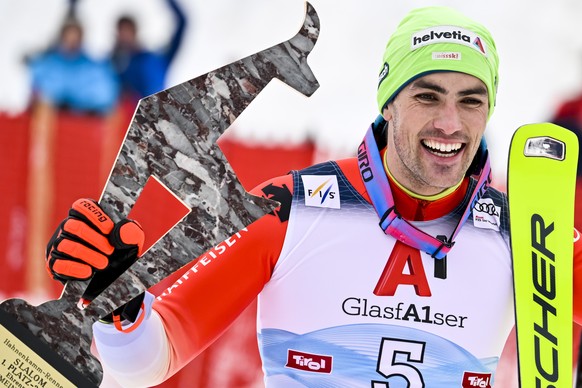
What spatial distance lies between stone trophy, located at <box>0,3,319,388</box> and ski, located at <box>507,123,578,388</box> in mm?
883

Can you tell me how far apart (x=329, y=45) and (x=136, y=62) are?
6.88ft

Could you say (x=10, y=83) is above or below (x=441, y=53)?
above

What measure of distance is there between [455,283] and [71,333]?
1173 mm

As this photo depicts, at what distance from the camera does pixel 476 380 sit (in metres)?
3.09

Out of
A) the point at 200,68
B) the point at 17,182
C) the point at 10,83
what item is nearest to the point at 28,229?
the point at 17,182

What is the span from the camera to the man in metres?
3.01

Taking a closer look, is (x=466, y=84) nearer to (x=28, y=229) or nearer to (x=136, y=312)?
(x=136, y=312)

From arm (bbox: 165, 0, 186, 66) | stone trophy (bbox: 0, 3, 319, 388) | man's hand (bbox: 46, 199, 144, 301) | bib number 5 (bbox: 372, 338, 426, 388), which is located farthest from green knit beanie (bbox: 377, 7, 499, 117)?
arm (bbox: 165, 0, 186, 66)

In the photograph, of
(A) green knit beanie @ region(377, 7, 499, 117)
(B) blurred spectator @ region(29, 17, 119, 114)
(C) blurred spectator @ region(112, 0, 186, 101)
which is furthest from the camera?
(C) blurred spectator @ region(112, 0, 186, 101)

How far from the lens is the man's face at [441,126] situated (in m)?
3.00

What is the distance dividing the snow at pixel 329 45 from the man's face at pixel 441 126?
176 inches

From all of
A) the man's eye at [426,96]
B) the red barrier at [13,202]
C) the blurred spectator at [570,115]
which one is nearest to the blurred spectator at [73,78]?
the red barrier at [13,202]

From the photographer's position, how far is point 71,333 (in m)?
2.56

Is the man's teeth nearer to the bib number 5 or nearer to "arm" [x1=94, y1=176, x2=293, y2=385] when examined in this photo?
"arm" [x1=94, y1=176, x2=293, y2=385]
